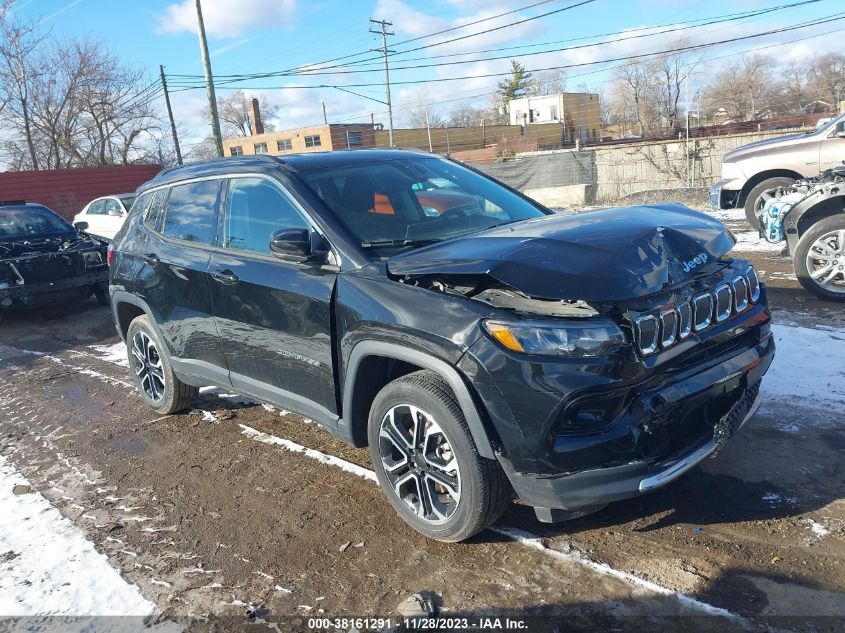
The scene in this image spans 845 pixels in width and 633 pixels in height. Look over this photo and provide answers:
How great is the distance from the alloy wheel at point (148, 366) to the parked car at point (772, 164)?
875cm

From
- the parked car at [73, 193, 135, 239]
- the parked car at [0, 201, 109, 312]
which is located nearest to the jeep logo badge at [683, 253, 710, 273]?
the parked car at [0, 201, 109, 312]

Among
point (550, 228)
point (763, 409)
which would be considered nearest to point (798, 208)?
point (763, 409)

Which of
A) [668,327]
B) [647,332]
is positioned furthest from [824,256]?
[647,332]

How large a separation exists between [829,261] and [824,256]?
0.07 m

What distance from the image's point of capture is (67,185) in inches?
1006

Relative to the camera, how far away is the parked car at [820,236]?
655cm

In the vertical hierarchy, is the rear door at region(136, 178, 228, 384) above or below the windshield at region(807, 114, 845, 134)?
below

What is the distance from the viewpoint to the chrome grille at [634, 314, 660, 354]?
2635 millimetres

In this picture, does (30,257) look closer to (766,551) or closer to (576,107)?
(766,551)

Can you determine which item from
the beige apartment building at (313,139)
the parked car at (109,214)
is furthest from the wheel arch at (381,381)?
the beige apartment building at (313,139)

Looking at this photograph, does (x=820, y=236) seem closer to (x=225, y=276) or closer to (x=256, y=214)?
(x=256, y=214)

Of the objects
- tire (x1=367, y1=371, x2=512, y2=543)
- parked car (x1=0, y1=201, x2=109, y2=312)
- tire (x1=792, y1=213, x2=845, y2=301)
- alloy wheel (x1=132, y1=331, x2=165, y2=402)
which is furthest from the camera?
parked car (x1=0, y1=201, x2=109, y2=312)

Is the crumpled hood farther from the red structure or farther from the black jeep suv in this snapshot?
the red structure

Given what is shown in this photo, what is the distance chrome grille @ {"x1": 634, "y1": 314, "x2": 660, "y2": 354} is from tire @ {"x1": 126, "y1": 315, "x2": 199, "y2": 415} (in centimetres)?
360
